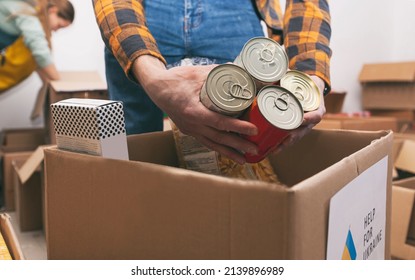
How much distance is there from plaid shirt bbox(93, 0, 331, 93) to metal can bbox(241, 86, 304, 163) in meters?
0.22

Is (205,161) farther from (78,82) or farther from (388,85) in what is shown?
(388,85)

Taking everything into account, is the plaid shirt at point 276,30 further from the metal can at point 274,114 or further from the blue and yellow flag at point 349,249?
the blue and yellow flag at point 349,249

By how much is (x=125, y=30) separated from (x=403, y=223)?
1.16m

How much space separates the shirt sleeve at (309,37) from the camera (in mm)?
846

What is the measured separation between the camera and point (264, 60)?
63 centimetres

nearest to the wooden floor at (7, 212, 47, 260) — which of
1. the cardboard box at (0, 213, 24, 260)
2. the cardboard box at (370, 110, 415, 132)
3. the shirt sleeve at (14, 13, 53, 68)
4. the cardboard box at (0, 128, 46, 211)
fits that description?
the cardboard box at (0, 128, 46, 211)

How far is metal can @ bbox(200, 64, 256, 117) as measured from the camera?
1.93ft

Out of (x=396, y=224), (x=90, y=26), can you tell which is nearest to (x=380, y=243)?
(x=396, y=224)

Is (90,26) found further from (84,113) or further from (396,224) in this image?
(84,113)

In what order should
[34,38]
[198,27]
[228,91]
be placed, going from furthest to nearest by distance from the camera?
1. [34,38]
2. [198,27]
3. [228,91]

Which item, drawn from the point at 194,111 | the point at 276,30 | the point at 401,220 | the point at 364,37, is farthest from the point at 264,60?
the point at 364,37

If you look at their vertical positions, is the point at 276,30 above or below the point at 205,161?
above

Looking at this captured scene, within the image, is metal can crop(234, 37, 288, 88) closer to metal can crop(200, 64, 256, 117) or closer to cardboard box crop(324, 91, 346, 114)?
metal can crop(200, 64, 256, 117)

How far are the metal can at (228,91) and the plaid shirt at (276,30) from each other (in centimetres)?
17
